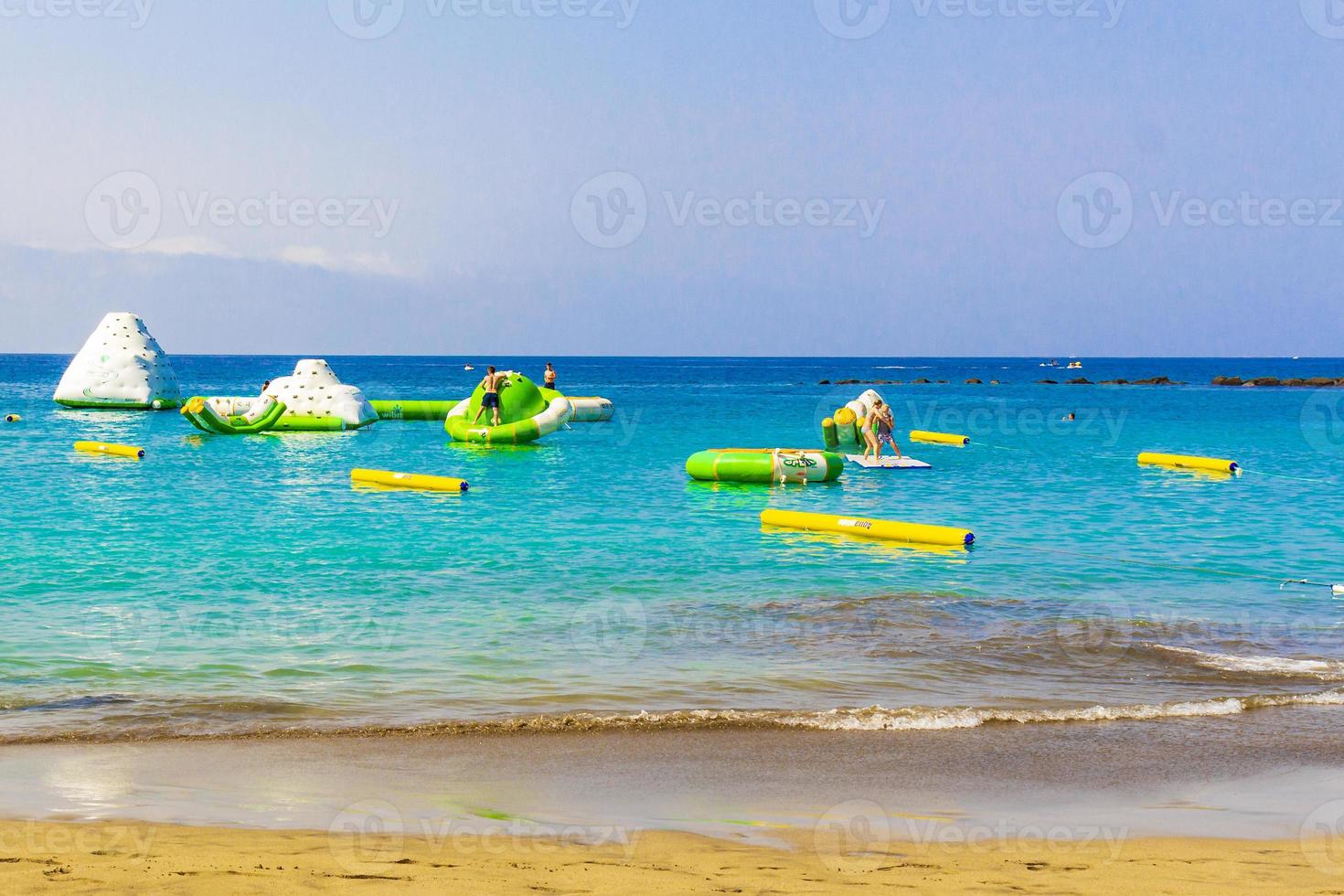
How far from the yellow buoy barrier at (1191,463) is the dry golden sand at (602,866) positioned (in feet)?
70.4

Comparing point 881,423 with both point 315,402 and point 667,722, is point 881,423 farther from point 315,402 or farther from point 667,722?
point 667,722

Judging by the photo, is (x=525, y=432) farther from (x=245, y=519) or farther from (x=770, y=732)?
(x=770, y=732)

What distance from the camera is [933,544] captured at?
1464cm

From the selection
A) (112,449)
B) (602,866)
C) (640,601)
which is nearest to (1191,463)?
(640,601)

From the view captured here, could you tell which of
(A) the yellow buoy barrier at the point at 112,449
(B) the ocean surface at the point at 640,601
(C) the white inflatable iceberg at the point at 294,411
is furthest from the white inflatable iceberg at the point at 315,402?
(B) the ocean surface at the point at 640,601

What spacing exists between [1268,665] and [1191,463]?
17603 millimetres

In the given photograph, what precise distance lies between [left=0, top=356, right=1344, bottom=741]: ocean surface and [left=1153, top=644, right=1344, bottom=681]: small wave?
35mm

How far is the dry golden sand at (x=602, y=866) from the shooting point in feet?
14.8

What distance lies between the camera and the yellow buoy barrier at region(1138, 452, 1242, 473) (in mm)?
24641

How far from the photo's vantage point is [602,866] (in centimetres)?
477

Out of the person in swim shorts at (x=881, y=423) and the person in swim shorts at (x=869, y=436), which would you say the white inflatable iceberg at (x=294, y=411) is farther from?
the person in swim shorts at (x=881, y=423)

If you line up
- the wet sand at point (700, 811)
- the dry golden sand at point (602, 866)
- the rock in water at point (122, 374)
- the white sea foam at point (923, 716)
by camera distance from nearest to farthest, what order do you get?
the dry golden sand at point (602, 866)
the wet sand at point (700, 811)
the white sea foam at point (923, 716)
the rock in water at point (122, 374)

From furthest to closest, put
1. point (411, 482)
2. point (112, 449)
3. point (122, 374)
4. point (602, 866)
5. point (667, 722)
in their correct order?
1. point (122, 374)
2. point (112, 449)
3. point (411, 482)
4. point (667, 722)
5. point (602, 866)

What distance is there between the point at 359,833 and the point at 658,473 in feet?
62.5
